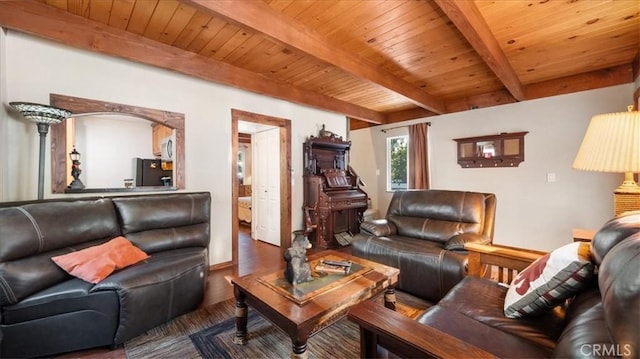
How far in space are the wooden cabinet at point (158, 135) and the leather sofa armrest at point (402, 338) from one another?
3246mm

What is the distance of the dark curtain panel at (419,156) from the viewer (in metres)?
4.94

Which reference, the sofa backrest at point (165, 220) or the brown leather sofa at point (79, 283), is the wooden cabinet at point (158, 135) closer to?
the sofa backrest at point (165, 220)

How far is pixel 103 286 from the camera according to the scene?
1.78m

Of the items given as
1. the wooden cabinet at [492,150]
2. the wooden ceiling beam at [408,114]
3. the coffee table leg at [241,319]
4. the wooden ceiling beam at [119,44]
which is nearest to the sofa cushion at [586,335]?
the coffee table leg at [241,319]

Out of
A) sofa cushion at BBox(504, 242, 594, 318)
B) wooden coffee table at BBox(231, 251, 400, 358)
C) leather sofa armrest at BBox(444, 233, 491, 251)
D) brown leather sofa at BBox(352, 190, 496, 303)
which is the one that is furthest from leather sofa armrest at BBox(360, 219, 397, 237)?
sofa cushion at BBox(504, 242, 594, 318)

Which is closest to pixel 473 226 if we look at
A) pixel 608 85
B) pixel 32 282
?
pixel 608 85

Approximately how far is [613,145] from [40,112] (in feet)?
12.6

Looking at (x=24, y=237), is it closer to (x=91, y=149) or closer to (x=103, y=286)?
(x=103, y=286)

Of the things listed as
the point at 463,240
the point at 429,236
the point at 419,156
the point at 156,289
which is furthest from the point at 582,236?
the point at 156,289

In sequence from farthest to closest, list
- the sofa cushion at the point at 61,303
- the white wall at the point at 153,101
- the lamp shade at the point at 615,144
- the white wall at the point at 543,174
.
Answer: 1. the white wall at the point at 543,174
2. the white wall at the point at 153,101
3. the sofa cushion at the point at 61,303
4. the lamp shade at the point at 615,144

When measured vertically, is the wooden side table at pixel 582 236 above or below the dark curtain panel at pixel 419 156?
below

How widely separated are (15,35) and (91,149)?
4.87 ft

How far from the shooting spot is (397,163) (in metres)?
5.62

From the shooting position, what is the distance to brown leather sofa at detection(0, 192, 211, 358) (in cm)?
162
